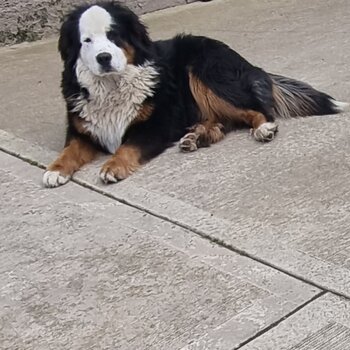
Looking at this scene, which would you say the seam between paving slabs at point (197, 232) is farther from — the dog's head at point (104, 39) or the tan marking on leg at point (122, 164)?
the dog's head at point (104, 39)

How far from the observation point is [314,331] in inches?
127

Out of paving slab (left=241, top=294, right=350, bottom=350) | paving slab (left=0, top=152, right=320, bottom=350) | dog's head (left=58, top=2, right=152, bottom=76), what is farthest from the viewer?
dog's head (left=58, top=2, right=152, bottom=76)

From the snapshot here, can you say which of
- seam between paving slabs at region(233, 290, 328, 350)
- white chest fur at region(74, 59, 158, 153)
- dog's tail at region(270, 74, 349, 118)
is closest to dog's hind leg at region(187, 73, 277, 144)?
dog's tail at region(270, 74, 349, 118)

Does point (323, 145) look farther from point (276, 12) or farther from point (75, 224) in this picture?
point (276, 12)

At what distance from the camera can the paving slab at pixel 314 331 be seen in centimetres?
315

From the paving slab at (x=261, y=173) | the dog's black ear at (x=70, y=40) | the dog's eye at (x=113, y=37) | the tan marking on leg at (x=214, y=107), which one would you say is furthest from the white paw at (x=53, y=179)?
the tan marking on leg at (x=214, y=107)

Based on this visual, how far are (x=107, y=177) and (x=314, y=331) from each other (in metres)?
1.84

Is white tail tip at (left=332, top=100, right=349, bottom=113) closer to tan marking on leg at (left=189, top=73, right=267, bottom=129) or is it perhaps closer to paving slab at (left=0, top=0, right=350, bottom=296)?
paving slab at (left=0, top=0, right=350, bottom=296)

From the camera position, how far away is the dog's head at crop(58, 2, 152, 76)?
15.7ft

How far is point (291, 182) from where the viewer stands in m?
4.55

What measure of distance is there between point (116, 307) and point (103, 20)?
2.02 metres

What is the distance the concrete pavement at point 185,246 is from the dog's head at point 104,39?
64 centimetres

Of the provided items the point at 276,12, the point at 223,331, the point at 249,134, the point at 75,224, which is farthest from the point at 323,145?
the point at 276,12

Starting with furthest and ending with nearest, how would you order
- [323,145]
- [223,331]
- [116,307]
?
[323,145] < [116,307] < [223,331]
